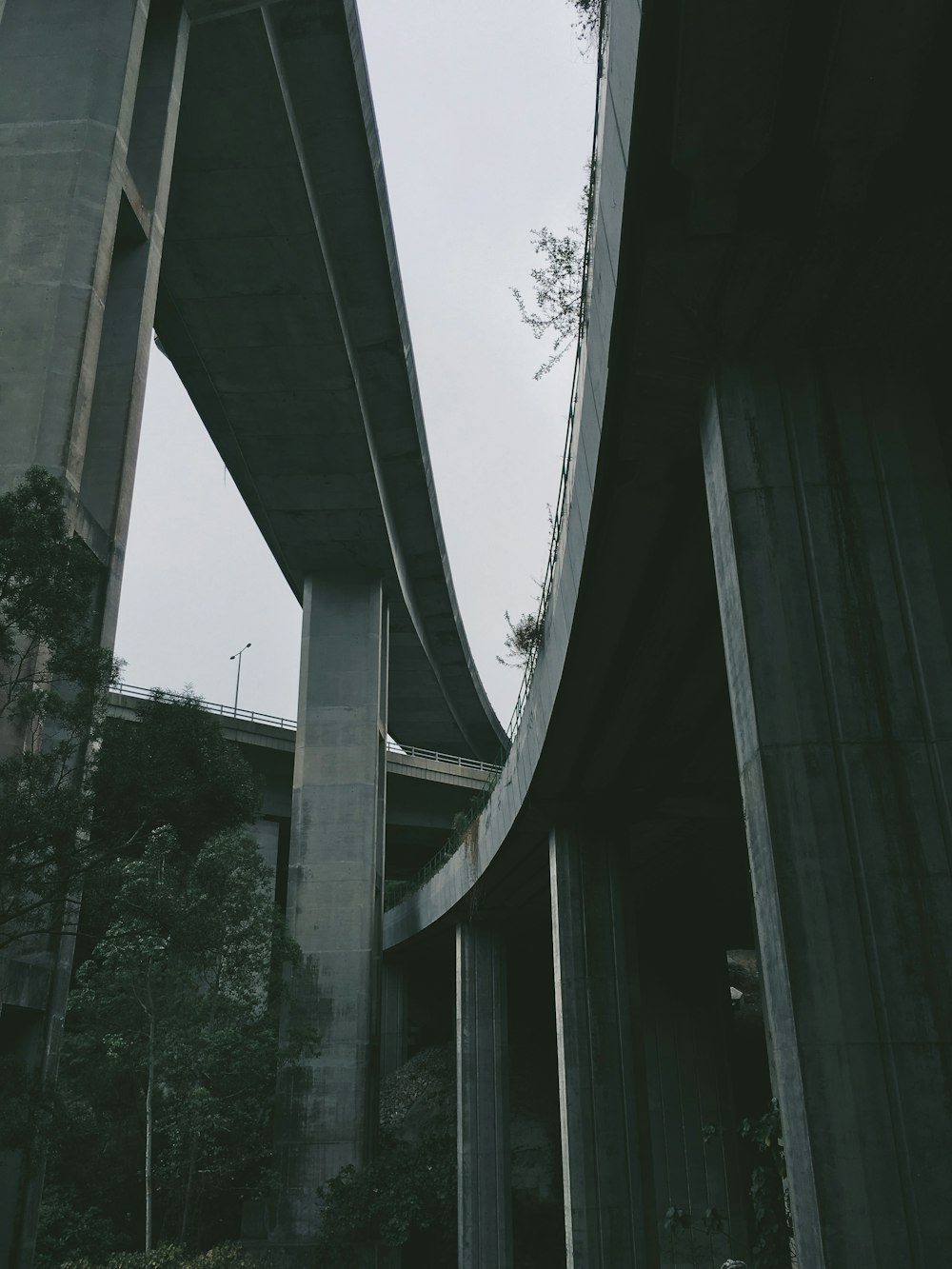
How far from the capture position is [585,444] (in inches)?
388

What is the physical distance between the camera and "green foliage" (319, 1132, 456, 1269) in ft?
78.9

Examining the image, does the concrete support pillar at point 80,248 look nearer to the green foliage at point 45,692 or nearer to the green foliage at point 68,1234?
the green foliage at point 45,692

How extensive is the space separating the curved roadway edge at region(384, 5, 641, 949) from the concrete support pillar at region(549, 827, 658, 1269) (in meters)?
1.65

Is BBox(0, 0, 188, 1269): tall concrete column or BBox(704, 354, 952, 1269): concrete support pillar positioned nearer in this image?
BBox(704, 354, 952, 1269): concrete support pillar

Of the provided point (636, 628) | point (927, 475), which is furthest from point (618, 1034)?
point (927, 475)

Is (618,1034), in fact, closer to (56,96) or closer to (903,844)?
(903,844)

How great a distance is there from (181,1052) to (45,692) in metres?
14.0

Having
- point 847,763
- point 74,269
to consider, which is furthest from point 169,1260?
point 847,763

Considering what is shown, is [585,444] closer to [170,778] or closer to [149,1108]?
[170,778]

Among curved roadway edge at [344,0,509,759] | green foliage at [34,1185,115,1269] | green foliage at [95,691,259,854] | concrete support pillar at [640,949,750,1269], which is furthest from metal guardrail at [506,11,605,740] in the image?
green foliage at [34,1185,115,1269]

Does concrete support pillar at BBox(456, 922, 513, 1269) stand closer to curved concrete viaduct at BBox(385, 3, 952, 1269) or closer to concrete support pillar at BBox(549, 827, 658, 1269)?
concrete support pillar at BBox(549, 827, 658, 1269)

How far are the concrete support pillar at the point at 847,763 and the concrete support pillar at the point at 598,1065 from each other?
34.2 ft

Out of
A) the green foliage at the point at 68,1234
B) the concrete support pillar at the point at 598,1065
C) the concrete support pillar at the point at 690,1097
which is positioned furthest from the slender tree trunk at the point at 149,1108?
the concrete support pillar at the point at 690,1097

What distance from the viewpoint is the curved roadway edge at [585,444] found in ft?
22.3
